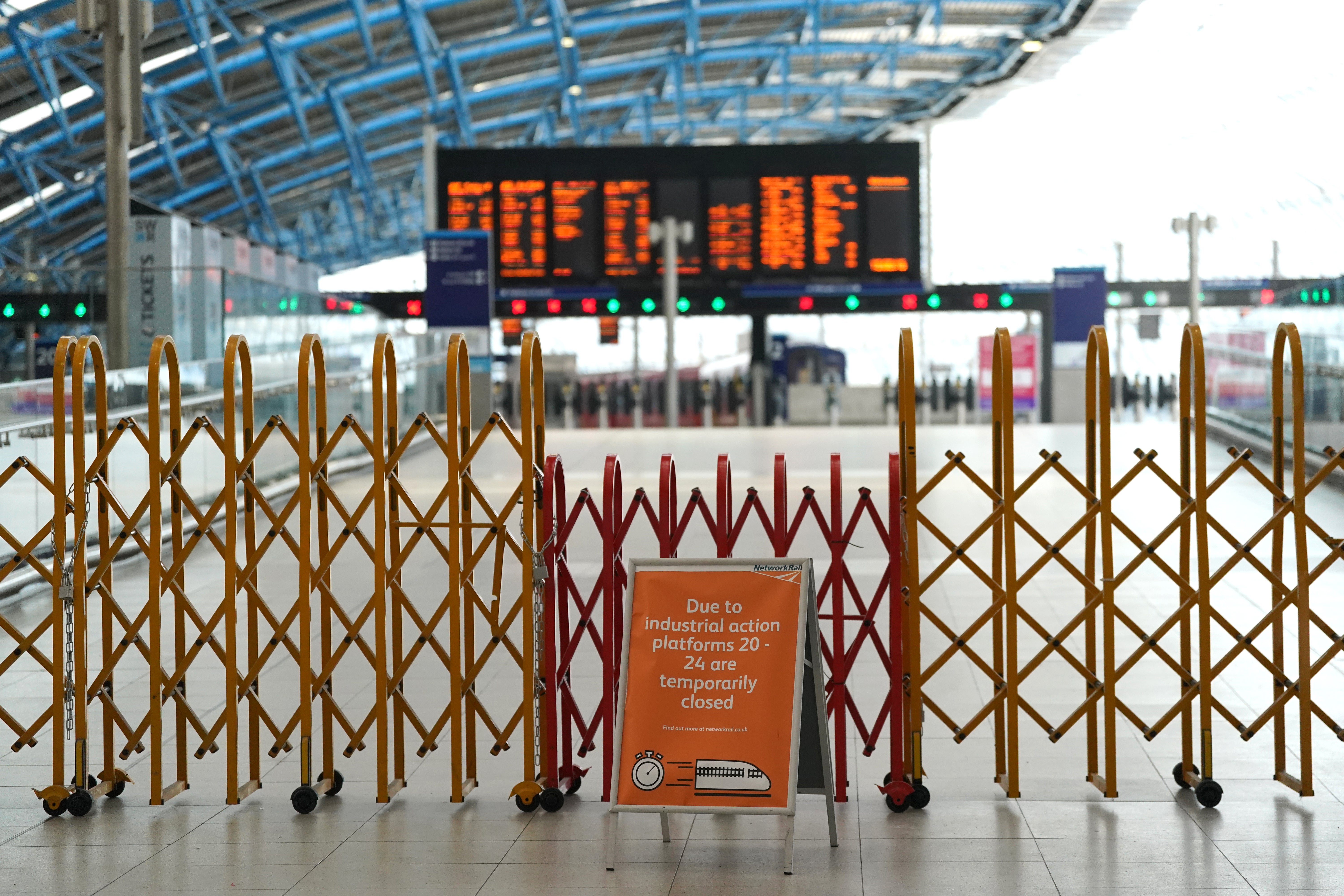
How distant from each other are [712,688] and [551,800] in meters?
0.82

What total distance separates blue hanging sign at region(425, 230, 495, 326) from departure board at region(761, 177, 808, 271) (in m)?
4.88

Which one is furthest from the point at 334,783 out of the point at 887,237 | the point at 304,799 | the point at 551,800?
the point at 887,237

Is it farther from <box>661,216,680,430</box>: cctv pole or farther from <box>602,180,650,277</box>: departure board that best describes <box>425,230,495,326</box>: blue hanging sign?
<box>661,216,680,430</box>: cctv pole

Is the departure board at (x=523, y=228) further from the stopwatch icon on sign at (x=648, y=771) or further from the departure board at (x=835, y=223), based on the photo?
the stopwatch icon on sign at (x=648, y=771)

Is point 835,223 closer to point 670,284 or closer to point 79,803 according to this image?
point 670,284

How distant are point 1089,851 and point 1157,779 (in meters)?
0.98

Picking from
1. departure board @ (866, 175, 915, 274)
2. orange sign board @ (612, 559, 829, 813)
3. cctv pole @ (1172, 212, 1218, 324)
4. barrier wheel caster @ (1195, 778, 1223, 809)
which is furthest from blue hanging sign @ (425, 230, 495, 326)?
barrier wheel caster @ (1195, 778, 1223, 809)

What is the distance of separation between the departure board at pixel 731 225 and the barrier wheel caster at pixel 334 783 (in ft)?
66.4

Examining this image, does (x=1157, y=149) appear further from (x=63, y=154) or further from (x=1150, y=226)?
(x=63, y=154)

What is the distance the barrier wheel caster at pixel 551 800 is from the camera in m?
5.43

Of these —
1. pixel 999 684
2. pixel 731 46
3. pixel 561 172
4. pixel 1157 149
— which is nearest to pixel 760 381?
pixel 561 172

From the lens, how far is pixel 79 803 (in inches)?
214

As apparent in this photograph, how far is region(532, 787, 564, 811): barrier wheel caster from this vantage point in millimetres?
5430

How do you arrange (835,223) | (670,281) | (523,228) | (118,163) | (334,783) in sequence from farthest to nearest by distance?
1. (523,228)
2. (835,223)
3. (670,281)
4. (118,163)
5. (334,783)
